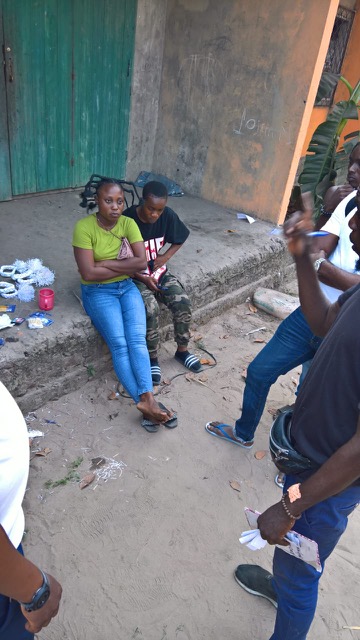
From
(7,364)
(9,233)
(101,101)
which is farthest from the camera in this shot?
(101,101)

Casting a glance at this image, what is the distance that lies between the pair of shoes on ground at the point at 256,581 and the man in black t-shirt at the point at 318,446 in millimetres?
477

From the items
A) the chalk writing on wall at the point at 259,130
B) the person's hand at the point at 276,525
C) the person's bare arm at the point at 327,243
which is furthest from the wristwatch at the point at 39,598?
the chalk writing on wall at the point at 259,130

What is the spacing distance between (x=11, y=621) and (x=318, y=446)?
1098 millimetres

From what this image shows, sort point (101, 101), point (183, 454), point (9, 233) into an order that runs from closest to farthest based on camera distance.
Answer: point (183, 454), point (9, 233), point (101, 101)

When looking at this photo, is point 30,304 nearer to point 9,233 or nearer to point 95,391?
point 95,391

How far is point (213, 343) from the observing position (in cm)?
468

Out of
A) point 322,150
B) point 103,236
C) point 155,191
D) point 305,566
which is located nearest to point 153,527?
point 305,566

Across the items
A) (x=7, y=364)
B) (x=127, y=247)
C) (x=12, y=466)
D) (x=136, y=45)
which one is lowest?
(x=7, y=364)

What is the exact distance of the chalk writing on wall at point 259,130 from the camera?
5.69 metres

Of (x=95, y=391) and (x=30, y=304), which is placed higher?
(x=30, y=304)

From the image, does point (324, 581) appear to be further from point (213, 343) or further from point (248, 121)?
point (248, 121)

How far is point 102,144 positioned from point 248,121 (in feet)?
6.35

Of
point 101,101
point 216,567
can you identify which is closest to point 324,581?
point 216,567

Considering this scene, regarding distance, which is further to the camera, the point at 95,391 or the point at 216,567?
the point at 95,391
